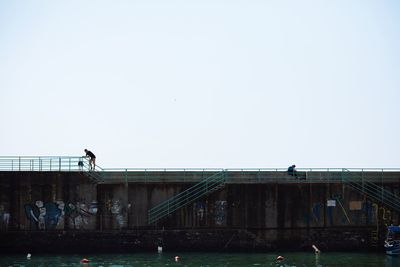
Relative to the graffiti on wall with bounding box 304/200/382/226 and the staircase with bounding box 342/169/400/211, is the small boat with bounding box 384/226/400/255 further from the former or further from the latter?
the staircase with bounding box 342/169/400/211

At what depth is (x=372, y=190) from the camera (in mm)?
48031

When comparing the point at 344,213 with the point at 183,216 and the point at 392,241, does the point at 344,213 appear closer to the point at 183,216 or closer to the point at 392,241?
the point at 392,241

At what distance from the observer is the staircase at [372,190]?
156 ft

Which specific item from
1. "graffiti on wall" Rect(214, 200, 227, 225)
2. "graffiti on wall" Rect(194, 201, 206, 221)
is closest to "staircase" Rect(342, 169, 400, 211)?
"graffiti on wall" Rect(214, 200, 227, 225)

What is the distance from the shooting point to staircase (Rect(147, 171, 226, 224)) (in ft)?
152

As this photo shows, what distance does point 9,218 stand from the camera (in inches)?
1804

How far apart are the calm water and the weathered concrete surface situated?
1607mm

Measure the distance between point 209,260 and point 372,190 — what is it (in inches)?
539

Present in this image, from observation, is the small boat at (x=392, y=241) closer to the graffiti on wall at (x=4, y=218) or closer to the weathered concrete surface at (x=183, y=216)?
the weathered concrete surface at (x=183, y=216)

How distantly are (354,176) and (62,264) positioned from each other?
2134cm

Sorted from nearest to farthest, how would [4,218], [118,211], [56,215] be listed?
1. [4,218]
2. [56,215]
3. [118,211]

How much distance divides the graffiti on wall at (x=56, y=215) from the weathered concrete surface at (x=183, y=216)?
2.6 inches

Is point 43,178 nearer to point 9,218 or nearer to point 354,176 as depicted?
point 9,218

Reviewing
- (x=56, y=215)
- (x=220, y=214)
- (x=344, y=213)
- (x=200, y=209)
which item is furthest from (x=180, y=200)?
(x=344, y=213)
